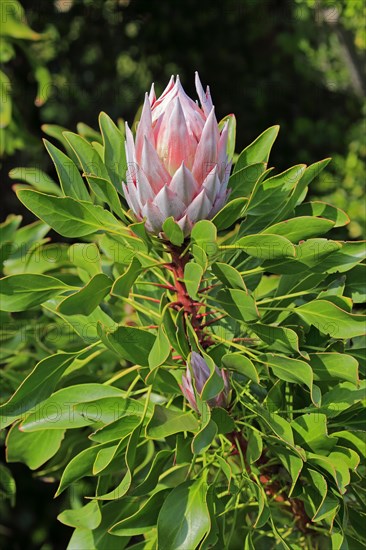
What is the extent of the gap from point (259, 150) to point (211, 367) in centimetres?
30

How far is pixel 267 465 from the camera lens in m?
0.91

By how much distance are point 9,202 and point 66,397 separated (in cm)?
223

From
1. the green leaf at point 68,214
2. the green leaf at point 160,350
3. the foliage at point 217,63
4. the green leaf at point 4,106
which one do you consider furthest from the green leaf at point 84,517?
the foliage at point 217,63

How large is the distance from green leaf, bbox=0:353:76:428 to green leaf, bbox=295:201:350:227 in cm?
35

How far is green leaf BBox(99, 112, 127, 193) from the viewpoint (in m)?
0.87

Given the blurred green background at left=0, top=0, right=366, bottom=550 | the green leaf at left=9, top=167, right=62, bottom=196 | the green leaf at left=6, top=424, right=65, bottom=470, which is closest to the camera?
the green leaf at left=6, top=424, right=65, bottom=470

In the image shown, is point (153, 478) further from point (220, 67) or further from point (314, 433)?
point (220, 67)

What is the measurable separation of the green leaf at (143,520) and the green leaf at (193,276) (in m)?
0.26

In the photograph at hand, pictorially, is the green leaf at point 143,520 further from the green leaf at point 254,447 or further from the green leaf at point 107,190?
the green leaf at point 107,190

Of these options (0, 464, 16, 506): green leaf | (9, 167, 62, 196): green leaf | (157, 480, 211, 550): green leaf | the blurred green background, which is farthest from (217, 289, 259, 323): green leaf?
the blurred green background

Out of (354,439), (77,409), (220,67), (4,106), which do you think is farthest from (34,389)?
(220,67)

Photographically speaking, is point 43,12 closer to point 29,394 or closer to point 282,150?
point 282,150

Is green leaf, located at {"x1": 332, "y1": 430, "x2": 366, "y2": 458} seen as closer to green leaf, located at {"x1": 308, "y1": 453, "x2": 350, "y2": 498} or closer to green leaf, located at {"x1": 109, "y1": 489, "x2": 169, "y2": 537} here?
green leaf, located at {"x1": 308, "y1": 453, "x2": 350, "y2": 498}

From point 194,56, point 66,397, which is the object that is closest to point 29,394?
point 66,397
